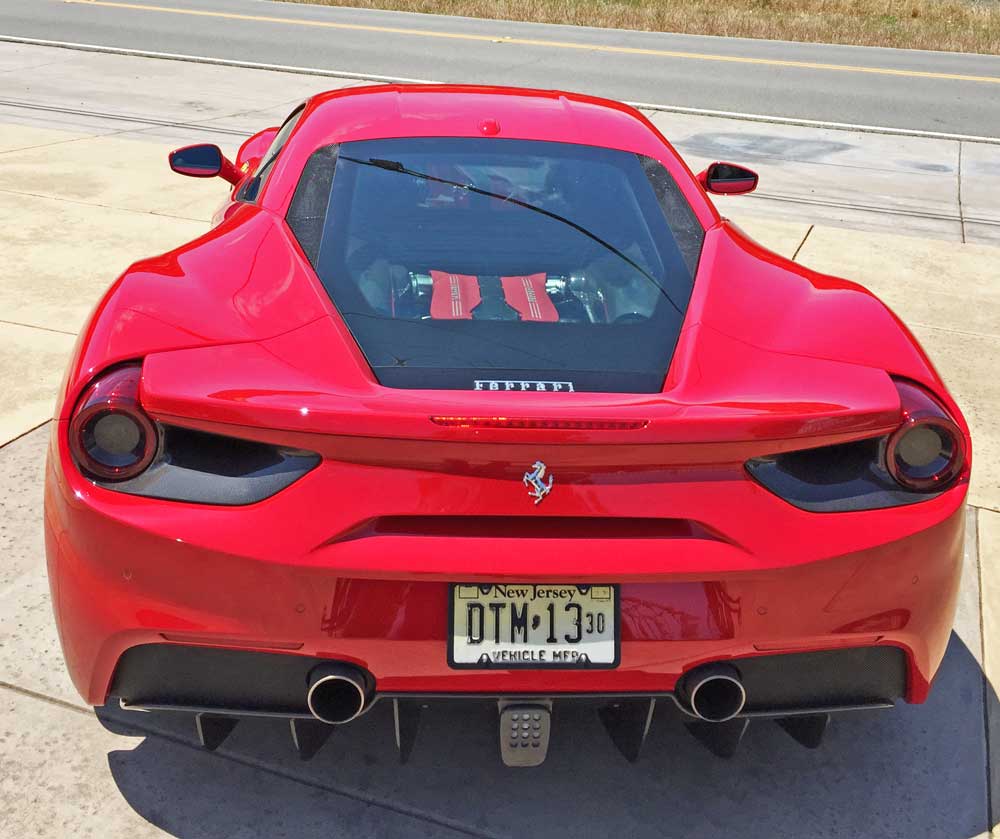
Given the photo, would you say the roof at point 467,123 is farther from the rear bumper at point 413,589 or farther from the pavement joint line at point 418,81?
the pavement joint line at point 418,81

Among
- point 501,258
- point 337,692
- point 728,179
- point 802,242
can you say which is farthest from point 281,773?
point 802,242

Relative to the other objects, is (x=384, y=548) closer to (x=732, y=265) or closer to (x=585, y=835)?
(x=585, y=835)

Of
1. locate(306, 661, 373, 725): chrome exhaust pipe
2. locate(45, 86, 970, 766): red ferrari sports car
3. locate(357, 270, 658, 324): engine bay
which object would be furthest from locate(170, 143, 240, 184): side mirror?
locate(306, 661, 373, 725): chrome exhaust pipe

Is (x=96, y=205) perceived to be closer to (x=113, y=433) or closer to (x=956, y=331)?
(x=956, y=331)

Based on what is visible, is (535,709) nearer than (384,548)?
No

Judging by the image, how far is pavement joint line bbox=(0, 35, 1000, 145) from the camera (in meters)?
12.4

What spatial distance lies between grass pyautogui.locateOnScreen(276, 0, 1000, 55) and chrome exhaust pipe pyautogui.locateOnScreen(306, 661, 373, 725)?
20.9 metres

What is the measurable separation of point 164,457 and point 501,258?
111 centimetres

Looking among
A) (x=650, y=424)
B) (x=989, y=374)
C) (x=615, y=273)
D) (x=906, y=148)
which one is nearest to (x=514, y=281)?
(x=615, y=273)

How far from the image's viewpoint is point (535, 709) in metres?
2.34

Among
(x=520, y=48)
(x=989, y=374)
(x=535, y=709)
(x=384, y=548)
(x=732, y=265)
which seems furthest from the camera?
(x=520, y=48)

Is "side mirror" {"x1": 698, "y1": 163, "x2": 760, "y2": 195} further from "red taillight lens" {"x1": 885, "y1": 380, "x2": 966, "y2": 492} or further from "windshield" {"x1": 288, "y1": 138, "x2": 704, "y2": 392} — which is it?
"red taillight lens" {"x1": 885, "y1": 380, "x2": 966, "y2": 492}

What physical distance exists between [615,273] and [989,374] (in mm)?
3311

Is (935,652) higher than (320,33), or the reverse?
(935,652)
